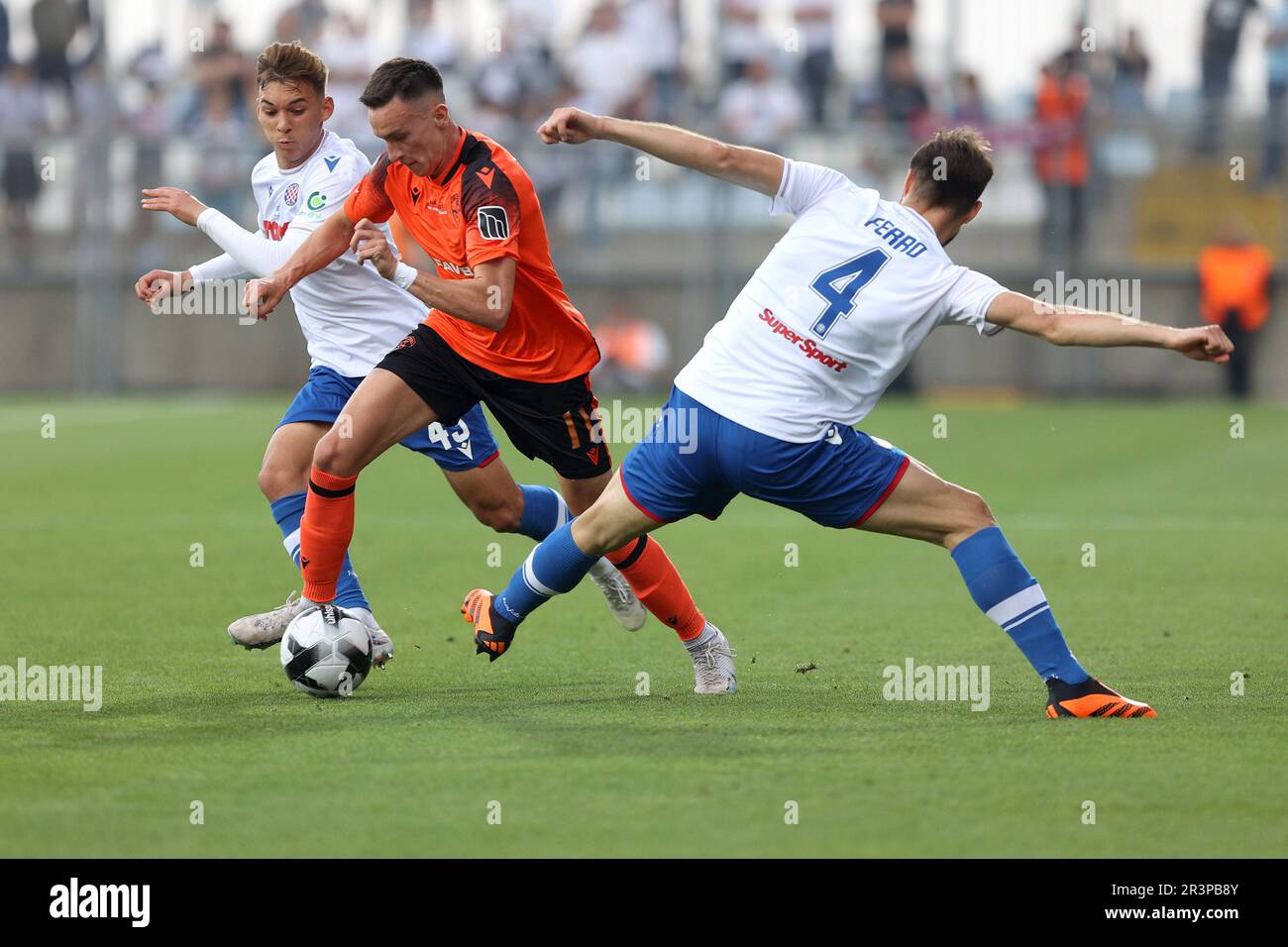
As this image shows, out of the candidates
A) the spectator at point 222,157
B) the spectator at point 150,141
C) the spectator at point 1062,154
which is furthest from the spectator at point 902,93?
the spectator at point 150,141

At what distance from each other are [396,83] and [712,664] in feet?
7.49

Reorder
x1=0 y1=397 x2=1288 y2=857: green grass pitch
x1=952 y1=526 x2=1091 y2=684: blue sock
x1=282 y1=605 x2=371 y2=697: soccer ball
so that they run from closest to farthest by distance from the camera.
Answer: x1=0 y1=397 x2=1288 y2=857: green grass pitch
x1=952 y1=526 x2=1091 y2=684: blue sock
x1=282 y1=605 x2=371 y2=697: soccer ball

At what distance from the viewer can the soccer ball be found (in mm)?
6680

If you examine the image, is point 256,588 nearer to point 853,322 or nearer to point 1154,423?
point 853,322

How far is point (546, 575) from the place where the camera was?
6.63 m

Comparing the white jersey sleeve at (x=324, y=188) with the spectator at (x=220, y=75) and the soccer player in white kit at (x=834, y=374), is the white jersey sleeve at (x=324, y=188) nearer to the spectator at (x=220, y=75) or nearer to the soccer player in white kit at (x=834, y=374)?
the soccer player in white kit at (x=834, y=374)

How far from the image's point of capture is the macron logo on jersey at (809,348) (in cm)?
621

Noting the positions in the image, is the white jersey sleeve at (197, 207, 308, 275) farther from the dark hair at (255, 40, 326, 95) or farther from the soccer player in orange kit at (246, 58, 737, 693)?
the dark hair at (255, 40, 326, 95)

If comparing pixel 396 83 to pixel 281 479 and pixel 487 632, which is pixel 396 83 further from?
pixel 487 632

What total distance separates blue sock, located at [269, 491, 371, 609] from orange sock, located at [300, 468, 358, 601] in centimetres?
22

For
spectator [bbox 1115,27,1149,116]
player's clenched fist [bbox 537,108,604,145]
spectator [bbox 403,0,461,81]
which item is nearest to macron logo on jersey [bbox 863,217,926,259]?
player's clenched fist [bbox 537,108,604,145]

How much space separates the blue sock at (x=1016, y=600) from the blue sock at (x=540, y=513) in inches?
82.5
